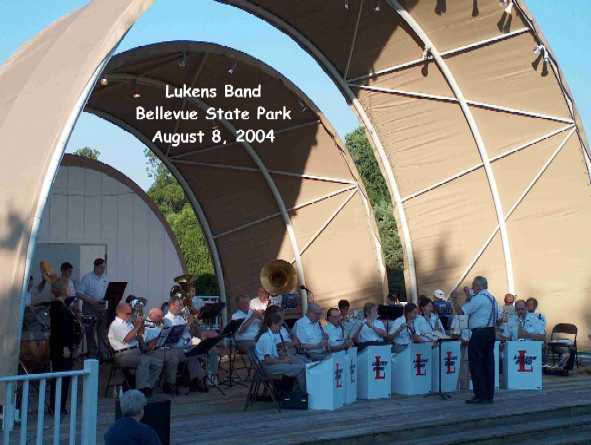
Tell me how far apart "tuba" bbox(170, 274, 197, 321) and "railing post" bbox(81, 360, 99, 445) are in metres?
7.22

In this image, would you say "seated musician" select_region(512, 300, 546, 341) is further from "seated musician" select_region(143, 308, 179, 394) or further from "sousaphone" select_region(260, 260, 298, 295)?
"seated musician" select_region(143, 308, 179, 394)

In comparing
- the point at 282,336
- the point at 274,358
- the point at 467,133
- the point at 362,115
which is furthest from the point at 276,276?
the point at 274,358

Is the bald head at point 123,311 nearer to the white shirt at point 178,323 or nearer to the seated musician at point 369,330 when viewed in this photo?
the white shirt at point 178,323

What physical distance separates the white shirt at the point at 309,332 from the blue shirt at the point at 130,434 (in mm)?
6401

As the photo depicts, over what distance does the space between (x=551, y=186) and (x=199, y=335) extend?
7.83m

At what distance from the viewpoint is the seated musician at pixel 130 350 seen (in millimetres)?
12406

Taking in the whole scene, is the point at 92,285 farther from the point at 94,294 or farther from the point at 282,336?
the point at 282,336

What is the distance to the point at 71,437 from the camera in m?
7.84

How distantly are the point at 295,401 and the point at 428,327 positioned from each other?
317cm

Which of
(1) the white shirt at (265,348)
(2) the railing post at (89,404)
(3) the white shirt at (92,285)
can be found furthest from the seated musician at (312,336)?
(2) the railing post at (89,404)

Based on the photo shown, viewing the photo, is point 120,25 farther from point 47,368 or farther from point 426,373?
point 426,373

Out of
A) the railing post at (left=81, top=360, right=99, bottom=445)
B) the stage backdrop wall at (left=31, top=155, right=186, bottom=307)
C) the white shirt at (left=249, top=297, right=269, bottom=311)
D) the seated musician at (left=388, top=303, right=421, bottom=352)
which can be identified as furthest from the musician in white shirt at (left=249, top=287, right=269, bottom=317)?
the railing post at (left=81, top=360, right=99, bottom=445)

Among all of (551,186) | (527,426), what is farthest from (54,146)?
(551,186)

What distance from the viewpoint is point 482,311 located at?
1282 centimetres
